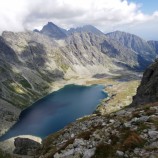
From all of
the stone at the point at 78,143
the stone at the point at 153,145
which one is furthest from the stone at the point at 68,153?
the stone at the point at 153,145

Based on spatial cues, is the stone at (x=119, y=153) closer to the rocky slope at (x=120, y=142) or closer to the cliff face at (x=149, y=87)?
the rocky slope at (x=120, y=142)

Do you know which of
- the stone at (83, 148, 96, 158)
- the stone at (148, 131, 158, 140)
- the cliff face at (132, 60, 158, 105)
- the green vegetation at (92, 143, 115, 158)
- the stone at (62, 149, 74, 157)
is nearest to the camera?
the green vegetation at (92, 143, 115, 158)

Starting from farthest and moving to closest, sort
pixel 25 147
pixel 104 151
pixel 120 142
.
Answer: pixel 25 147, pixel 120 142, pixel 104 151

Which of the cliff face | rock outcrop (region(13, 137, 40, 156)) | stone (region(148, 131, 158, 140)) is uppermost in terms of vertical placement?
stone (region(148, 131, 158, 140))

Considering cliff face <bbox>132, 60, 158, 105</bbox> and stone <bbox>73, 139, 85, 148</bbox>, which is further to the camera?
cliff face <bbox>132, 60, 158, 105</bbox>

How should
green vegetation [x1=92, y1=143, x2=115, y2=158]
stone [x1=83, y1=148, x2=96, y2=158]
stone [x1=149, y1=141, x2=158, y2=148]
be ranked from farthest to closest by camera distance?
stone [x1=83, y1=148, x2=96, y2=158]
green vegetation [x1=92, y1=143, x2=115, y2=158]
stone [x1=149, y1=141, x2=158, y2=148]

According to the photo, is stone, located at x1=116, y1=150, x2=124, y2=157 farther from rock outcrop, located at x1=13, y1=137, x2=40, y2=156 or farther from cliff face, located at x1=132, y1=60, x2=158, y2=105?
cliff face, located at x1=132, y1=60, x2=158, y2=105

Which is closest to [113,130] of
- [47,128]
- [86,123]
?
[86,123]

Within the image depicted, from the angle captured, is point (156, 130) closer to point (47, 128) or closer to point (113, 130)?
point (113, 130)

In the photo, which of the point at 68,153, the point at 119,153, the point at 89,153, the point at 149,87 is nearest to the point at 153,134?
the point at 119,153

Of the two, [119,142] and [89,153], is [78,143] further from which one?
[119,142]

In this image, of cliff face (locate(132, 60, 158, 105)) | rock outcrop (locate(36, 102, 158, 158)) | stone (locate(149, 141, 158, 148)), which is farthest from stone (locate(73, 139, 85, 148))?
cliff face (locate(132, 60, 158, 105))
